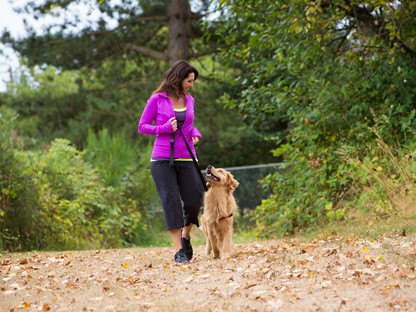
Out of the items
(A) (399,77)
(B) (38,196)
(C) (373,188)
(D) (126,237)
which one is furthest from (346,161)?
(D) (126,237)

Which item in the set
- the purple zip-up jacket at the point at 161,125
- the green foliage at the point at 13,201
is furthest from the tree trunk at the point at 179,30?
the purple zip-up jacket at the point at 161,125

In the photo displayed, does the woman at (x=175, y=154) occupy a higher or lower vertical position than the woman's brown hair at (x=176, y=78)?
lower

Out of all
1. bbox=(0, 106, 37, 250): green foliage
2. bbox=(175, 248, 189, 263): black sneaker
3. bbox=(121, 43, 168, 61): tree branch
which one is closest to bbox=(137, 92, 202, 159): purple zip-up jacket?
bbox=(175, 248, 189, 263): black sneaker

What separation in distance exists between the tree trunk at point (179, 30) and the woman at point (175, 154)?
13005 millimetres

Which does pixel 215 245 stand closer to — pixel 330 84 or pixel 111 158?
pixel 330 84

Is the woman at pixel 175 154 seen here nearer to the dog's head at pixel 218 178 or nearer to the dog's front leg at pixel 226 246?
the dog's head at pixel 218 178

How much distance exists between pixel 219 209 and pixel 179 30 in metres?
13.8

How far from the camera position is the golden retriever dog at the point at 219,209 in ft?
25.8

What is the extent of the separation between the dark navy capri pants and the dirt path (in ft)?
1.69

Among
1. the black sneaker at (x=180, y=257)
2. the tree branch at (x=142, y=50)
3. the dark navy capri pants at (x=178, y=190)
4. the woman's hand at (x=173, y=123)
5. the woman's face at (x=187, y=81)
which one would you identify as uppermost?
the tree branch at (x=142, y=50)

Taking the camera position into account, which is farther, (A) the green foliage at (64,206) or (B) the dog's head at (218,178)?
(A) the green foliage at (64,206)

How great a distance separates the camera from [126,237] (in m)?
15.8

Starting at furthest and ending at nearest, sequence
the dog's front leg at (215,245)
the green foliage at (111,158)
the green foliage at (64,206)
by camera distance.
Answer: the green foliage at (111,158) → the green foliage at (64,206) → the dog's front leg at (215,245)

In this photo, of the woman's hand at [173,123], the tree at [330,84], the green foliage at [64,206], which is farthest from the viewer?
the green foliage at [64,206]
